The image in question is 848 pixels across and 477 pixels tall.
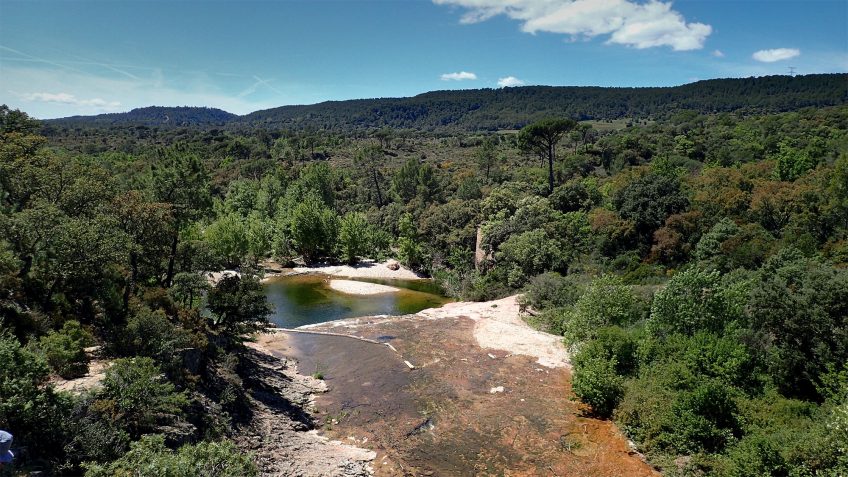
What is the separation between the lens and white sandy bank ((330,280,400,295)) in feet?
173

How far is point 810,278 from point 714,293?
3.88 meters

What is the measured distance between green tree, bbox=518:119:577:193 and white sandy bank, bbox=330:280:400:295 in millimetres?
25806

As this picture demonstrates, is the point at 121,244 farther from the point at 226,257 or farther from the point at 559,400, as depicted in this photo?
the point at 226,257

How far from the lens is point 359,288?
5372cm

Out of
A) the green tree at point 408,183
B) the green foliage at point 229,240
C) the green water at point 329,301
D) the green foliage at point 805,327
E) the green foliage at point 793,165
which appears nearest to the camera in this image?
the green foliage at point 805,327

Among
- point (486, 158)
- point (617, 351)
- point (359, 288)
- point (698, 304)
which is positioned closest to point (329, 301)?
point (359, 288)

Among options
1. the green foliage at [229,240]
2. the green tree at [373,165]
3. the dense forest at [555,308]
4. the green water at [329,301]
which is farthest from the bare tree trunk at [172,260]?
the green tree at [373,165]

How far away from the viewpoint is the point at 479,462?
19500 millimetres

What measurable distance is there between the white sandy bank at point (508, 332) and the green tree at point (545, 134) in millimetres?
26965

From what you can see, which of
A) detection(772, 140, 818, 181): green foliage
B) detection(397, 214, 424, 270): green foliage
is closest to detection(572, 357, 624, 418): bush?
detection(397, 214, 424, 270): green foliage

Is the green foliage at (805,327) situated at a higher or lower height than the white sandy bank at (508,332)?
higher

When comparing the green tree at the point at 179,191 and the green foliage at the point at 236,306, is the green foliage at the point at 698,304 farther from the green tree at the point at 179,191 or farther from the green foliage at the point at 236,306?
the green tree at the point at 179,191

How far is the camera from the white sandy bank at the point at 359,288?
52.6m

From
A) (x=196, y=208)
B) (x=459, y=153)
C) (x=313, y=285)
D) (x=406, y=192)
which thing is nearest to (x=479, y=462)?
(x=196, y=208)
